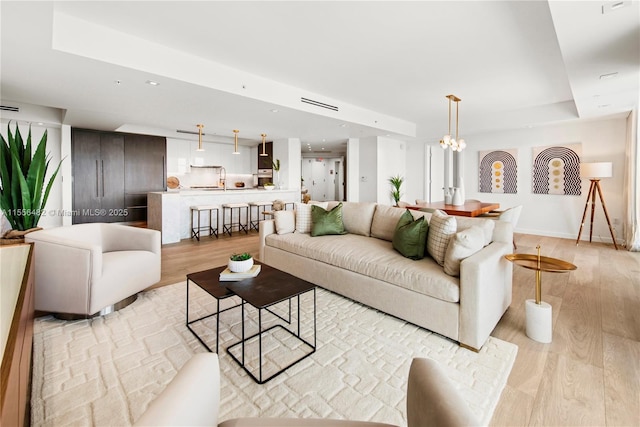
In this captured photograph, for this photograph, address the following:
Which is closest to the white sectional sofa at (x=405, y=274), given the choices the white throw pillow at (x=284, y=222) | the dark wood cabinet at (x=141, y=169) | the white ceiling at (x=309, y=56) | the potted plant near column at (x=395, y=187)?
the white throw pillow at (x=284, y=222)

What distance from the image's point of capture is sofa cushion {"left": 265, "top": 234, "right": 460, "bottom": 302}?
7.15 ft

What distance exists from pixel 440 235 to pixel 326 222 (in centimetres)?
151

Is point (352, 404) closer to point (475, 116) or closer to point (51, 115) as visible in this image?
point (475, 116)

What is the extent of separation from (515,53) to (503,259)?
99.5 inches

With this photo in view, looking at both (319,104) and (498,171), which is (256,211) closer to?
(319,104)

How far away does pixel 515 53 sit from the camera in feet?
11.0

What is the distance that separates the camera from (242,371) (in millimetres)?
1833

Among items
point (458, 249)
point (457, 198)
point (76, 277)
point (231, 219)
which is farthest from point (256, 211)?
point (458, 249)

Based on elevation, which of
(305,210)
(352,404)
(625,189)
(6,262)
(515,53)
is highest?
(515,53)

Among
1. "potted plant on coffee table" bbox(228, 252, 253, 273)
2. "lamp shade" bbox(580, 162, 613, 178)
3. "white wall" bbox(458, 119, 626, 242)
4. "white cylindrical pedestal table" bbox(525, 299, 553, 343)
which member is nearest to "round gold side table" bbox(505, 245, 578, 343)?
"white cylindrical pedestal table" bbox(525, 299, 553, 343)

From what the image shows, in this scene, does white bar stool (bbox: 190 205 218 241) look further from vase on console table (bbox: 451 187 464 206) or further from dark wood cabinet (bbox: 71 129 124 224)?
vase on console table (bbox: 451 187 464 206)

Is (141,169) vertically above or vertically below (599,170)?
above

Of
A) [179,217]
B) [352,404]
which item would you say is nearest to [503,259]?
[352,404]

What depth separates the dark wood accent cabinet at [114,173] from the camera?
668 centimetres
